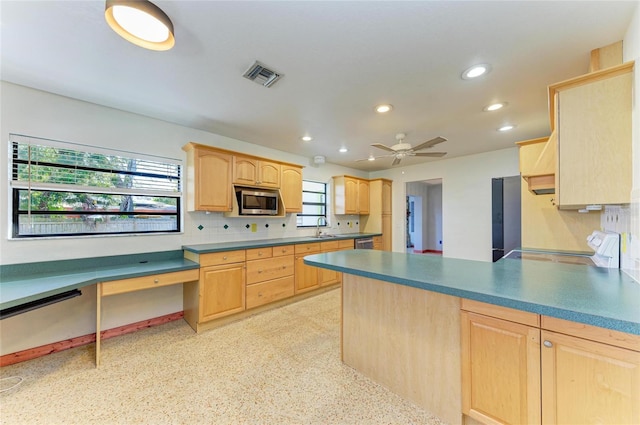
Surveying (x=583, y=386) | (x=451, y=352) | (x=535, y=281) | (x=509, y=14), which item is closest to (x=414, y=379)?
(x=451, y=352)

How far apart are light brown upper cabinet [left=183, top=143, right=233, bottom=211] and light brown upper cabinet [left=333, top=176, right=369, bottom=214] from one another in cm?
256

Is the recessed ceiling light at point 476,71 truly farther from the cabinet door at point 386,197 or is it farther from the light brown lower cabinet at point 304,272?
the cabinet door at point 386,197

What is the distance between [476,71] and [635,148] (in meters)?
1.14

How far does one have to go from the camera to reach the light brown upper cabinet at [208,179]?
3.15 metres

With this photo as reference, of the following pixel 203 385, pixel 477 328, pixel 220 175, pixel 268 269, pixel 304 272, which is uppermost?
pixel 220 175

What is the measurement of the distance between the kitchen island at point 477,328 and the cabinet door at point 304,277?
177 cm

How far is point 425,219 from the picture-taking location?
26.7ft

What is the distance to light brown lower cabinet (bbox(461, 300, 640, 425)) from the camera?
1056 millimetres

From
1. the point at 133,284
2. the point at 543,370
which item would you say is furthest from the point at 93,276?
the point at 543,370

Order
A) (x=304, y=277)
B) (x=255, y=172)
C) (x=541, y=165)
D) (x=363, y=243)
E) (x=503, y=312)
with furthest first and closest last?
(x=363, y=243)
(x=304, y=277)
(x=255, y=172)
(x=541, y=165)
(x=503, y=312)

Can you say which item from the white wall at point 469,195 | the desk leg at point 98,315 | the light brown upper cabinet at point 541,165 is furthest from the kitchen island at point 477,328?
the white wall at point 469,195

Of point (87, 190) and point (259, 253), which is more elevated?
point (87, 190)

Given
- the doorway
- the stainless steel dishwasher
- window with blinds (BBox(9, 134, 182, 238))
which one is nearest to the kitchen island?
window with blinds (BBox(9, 134, 182, 238))

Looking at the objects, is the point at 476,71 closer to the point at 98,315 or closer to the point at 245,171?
the point at 245,171
